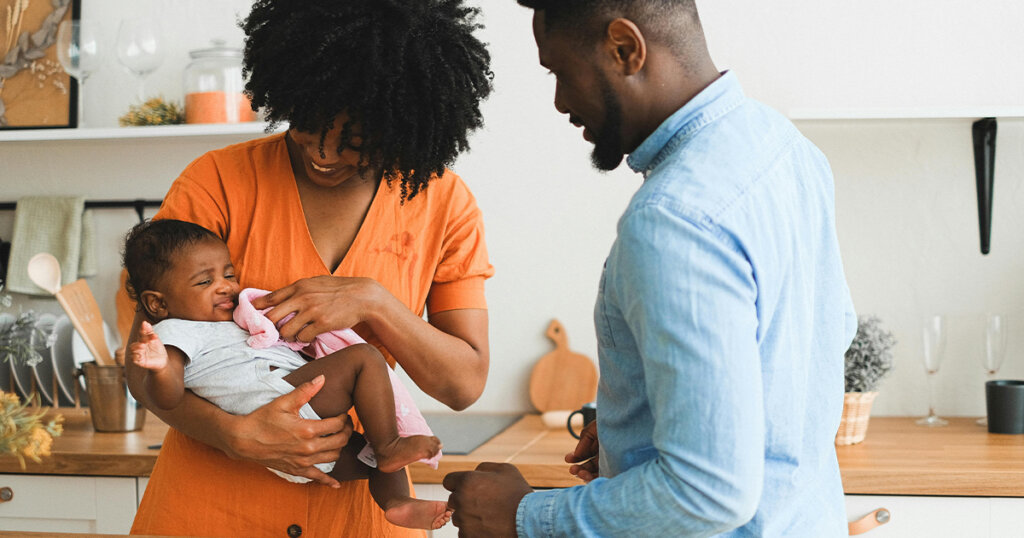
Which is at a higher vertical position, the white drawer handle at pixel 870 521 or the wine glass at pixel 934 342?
the wine glass at pixel 934 342

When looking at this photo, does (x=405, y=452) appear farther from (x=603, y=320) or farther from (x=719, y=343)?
(x=719, y=343)

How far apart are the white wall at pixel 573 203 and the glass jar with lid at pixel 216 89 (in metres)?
0.17

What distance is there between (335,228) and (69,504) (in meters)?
1.08

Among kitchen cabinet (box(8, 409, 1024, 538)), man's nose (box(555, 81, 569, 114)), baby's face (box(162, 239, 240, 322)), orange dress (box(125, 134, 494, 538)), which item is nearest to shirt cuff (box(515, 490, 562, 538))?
man's nose (box(555, 81, 569, 114))

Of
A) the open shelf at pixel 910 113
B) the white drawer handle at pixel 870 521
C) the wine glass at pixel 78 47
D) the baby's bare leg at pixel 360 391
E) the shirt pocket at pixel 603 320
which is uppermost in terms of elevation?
the wine glass at pixel 78 47

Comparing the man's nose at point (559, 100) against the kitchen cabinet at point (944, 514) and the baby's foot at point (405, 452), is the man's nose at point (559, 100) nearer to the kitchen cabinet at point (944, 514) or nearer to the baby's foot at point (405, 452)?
the baby's foot at point (405, 452)

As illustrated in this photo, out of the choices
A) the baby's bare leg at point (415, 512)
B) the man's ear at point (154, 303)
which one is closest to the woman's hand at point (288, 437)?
the baby's bare leg at point (415, 512)

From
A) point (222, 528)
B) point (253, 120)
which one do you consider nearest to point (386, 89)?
point (222, 528)

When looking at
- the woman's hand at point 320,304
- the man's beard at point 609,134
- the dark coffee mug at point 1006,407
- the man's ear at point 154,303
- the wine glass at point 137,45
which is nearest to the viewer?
the man's beard at point 609,134

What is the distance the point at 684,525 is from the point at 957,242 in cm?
180

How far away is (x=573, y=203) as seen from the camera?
2346 mm

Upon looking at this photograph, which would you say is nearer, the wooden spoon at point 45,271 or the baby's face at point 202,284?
the baby's face at point 202,284

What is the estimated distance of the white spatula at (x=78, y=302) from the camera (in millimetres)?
2164

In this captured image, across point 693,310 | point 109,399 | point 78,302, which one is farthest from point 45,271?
point 693,310
